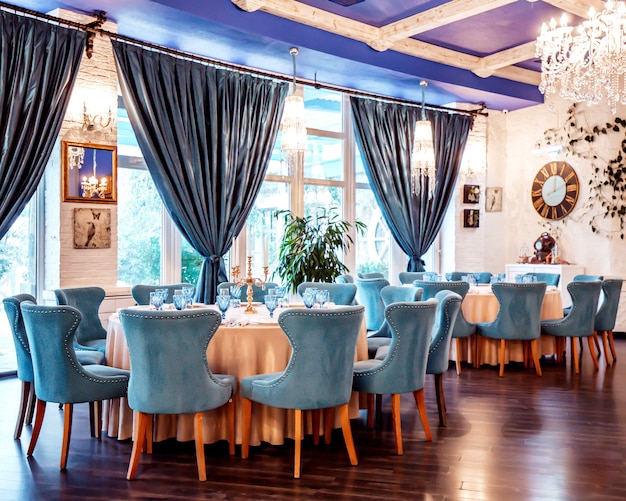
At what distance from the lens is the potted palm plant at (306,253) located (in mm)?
7789

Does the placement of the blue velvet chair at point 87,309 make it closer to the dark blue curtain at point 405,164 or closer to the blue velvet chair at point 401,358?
the blue velvet chair at point 401,358

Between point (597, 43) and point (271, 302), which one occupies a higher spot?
point (597, 43)

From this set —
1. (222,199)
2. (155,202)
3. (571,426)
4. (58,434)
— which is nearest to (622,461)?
(571,426)

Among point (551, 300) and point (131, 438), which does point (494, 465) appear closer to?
point (131, 438)

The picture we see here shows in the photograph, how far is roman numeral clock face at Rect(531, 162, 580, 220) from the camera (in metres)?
9.58

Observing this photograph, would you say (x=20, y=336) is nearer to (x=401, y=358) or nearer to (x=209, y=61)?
(x=401, y=358)

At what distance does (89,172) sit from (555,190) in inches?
278

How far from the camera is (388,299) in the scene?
5637 mm

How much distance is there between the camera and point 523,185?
10.2 m

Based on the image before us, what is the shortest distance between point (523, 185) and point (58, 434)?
8.21 metres

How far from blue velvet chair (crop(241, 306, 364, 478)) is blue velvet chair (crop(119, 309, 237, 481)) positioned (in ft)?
1.32

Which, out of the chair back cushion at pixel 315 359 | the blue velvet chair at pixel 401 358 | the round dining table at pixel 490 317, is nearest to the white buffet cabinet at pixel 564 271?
the round dining table at pixel 490 317

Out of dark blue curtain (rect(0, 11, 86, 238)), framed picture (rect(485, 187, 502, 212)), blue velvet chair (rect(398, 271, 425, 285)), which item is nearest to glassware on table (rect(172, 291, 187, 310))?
dark blue curtain (rect(0, 11, 86, 238))

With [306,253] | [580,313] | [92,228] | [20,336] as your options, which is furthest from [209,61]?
[580,313]
